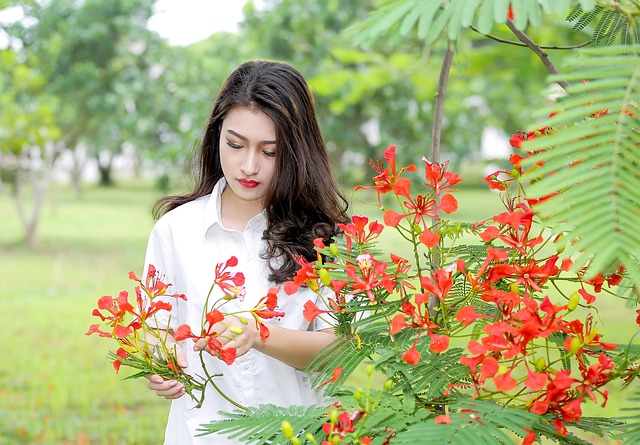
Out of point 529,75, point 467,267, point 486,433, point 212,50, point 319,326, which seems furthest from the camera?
point 212,50

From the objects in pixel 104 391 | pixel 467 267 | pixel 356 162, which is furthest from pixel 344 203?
pixel 356 162

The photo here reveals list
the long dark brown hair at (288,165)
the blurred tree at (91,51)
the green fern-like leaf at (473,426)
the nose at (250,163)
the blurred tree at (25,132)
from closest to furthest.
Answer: the green fern-like leaf at (473,426)
the nose at (250,163)
the long dark brown hair at (288,165)
the blurred tree at (25,132)
the blurred tree at (91,51)

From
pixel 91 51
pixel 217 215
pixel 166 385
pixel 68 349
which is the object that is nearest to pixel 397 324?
pixel 166 385

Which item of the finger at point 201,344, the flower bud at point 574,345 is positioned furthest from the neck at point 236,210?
the flower bud at point 574,345

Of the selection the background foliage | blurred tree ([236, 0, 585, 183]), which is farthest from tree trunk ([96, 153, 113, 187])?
blurred tree ([236, 0, 585, 183])

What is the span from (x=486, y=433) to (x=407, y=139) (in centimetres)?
1111

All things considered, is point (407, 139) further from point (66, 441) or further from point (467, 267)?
point (467, 267)

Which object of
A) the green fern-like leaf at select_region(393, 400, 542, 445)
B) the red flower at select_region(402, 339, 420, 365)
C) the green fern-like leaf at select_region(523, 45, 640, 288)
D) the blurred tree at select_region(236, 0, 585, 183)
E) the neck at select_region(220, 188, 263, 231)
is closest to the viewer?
the green fern-like leaf at select_region(523, 45, 640, 288)

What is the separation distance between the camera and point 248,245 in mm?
1899

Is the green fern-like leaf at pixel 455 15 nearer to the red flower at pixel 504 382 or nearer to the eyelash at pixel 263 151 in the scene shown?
the red flower at pixel 504 382

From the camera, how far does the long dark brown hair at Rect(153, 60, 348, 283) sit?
184 centimetres

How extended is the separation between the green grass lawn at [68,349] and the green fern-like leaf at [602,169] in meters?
2.12

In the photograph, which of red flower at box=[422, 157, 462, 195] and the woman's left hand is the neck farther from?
red flower at box=[422, 157, 462, 195]

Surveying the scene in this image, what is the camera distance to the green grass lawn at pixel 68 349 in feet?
15.7
